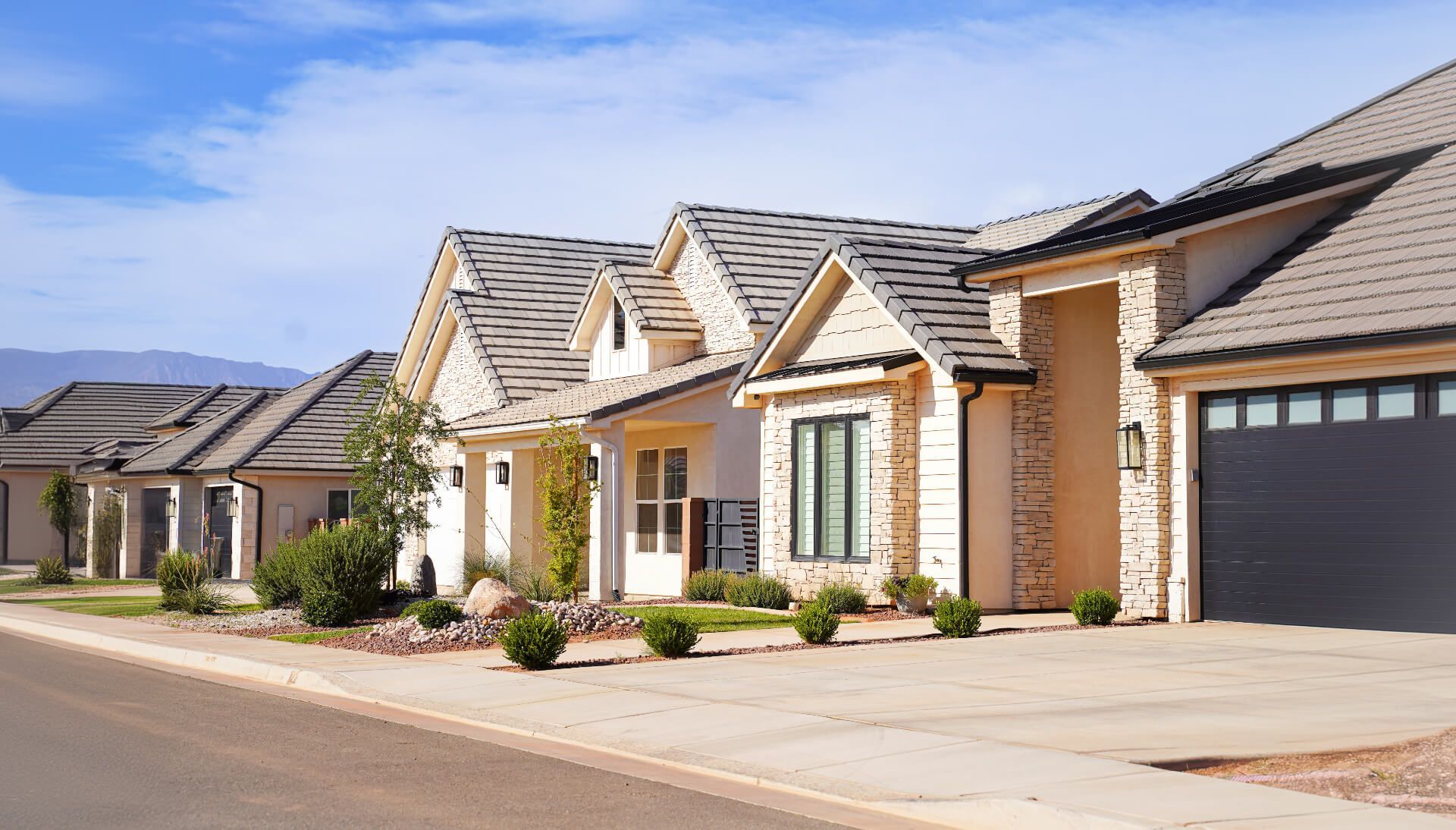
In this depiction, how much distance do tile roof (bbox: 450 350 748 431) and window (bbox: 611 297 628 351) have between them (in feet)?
2.47

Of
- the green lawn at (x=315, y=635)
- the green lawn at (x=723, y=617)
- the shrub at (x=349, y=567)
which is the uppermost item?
the shrub at (x=349, y=567)

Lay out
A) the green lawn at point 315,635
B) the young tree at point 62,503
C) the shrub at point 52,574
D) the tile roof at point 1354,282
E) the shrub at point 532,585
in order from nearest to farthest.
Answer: the tile roof at point 1354,282, the green lawn at point 315,635, the shrub at point 532,585, the shrub at point 52,574, the young tree at point 62,503

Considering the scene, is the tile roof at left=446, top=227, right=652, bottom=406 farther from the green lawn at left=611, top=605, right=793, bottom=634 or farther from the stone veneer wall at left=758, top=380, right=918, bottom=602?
the stone veneer wall at left=758, top=380, right=918, bottom=602

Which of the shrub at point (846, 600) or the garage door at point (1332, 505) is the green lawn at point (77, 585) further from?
the garage door at point (1332, 505)

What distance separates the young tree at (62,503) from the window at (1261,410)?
123 feet

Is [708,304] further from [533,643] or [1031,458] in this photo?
[533,643]

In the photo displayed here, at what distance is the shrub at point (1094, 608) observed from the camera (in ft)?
60.6

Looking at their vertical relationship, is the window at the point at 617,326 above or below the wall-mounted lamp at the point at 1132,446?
above

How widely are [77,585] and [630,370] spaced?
54.6ft

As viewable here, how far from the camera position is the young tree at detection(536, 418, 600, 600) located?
2314 centimetres

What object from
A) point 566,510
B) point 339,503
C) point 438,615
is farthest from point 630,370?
point 438,615

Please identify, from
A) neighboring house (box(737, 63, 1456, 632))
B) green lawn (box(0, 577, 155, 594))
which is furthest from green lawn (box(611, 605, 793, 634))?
Result: green lawn (box(0, 577, 155, 594))

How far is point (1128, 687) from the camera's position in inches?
503

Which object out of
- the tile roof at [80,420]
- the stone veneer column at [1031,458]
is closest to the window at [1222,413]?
the stone veneer column at [1031,458]
